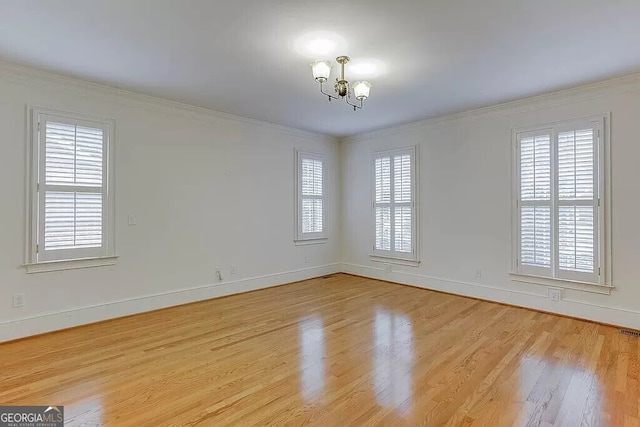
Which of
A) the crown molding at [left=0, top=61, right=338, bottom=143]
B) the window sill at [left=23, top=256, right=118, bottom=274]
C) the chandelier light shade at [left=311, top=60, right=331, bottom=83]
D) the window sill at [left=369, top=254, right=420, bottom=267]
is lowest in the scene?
the window sill at [left=369, top=254, right=420, bottom=267]

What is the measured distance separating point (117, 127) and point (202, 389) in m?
3.13

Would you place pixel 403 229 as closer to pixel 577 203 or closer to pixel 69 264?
pixel 577 203

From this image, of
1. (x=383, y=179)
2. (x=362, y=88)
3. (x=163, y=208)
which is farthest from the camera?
(x=383, y=179)

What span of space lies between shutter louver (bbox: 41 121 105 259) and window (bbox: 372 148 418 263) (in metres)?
4.10

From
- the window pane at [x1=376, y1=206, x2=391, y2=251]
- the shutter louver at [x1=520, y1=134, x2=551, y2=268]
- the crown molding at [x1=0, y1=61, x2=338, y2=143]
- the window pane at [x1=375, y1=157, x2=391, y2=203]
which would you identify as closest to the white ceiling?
the crown molding at [x1=0, y1=61, x2=338, y2=143]

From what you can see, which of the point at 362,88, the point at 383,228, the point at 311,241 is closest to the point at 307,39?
the point at 362,88

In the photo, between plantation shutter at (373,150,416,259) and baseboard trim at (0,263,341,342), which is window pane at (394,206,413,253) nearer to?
plantation shutter at (373,150,416,259)

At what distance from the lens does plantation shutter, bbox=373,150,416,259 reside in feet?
18.3

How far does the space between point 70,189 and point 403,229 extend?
14.9 feet

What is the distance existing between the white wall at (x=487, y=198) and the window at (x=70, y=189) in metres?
3.96

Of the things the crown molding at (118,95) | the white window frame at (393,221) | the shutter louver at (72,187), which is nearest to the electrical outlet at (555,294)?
the white window frame at (393,221)

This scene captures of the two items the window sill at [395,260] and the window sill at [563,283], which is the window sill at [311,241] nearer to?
the window sill at [395,260]

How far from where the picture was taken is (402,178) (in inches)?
223

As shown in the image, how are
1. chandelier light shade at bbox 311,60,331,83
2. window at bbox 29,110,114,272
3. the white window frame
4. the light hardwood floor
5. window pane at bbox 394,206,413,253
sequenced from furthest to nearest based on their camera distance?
1. window pane at bbox 394,206,413,253
2. the white window frame
3. window at bbox 29,110,114,272
4. chandelier light shade at bbox 311,60,331,83
5. the light hardwood floor
